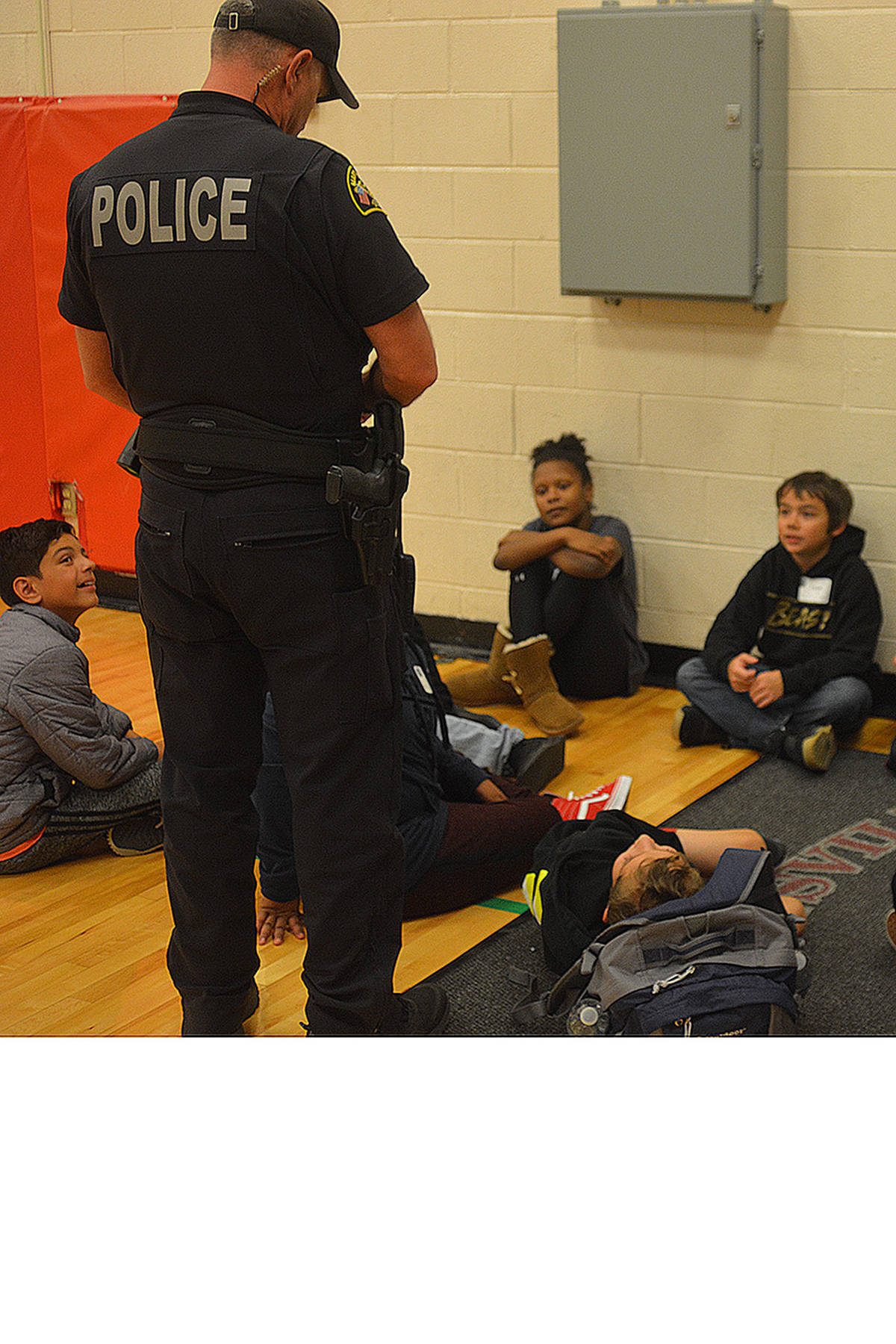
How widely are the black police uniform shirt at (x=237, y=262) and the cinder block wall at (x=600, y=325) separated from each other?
7.25 feet

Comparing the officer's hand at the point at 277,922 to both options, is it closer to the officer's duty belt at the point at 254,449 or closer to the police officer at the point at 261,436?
the police officer at the point at 261,436

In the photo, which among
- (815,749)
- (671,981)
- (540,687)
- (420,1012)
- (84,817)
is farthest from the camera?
(540,687)

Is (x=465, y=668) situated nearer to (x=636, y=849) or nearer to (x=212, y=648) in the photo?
(x=636, y=849)

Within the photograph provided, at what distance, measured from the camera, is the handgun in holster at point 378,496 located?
1741 mm

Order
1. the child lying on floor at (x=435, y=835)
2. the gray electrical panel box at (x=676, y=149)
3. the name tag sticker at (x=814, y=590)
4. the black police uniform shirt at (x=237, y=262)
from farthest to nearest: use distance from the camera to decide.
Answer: the name tag sticker at (x=814, y=590)
the gray electrical panel box at (x=676, y=149)
the child lying on floor at (x=435, y=835)
the black police uniform shirt at (x=237, y=262)

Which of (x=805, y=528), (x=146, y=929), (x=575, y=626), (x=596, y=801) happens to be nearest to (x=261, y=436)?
(x=146, y=929)

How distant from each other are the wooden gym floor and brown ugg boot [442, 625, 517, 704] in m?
0.20

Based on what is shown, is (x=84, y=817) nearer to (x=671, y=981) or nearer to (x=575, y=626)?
(x=671, y=981)

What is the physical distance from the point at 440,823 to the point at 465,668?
1632 mm

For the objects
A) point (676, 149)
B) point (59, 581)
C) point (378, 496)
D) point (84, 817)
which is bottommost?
point (84, 817)

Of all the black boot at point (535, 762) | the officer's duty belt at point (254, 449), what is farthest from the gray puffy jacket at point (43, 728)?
the officer's duty belt at point (254, 449)

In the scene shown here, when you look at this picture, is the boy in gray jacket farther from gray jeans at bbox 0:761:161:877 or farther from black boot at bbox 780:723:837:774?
black boot at bbox 780:723:837:774

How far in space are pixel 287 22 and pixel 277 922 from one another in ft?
5.00

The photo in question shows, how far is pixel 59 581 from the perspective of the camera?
9.49 ft
